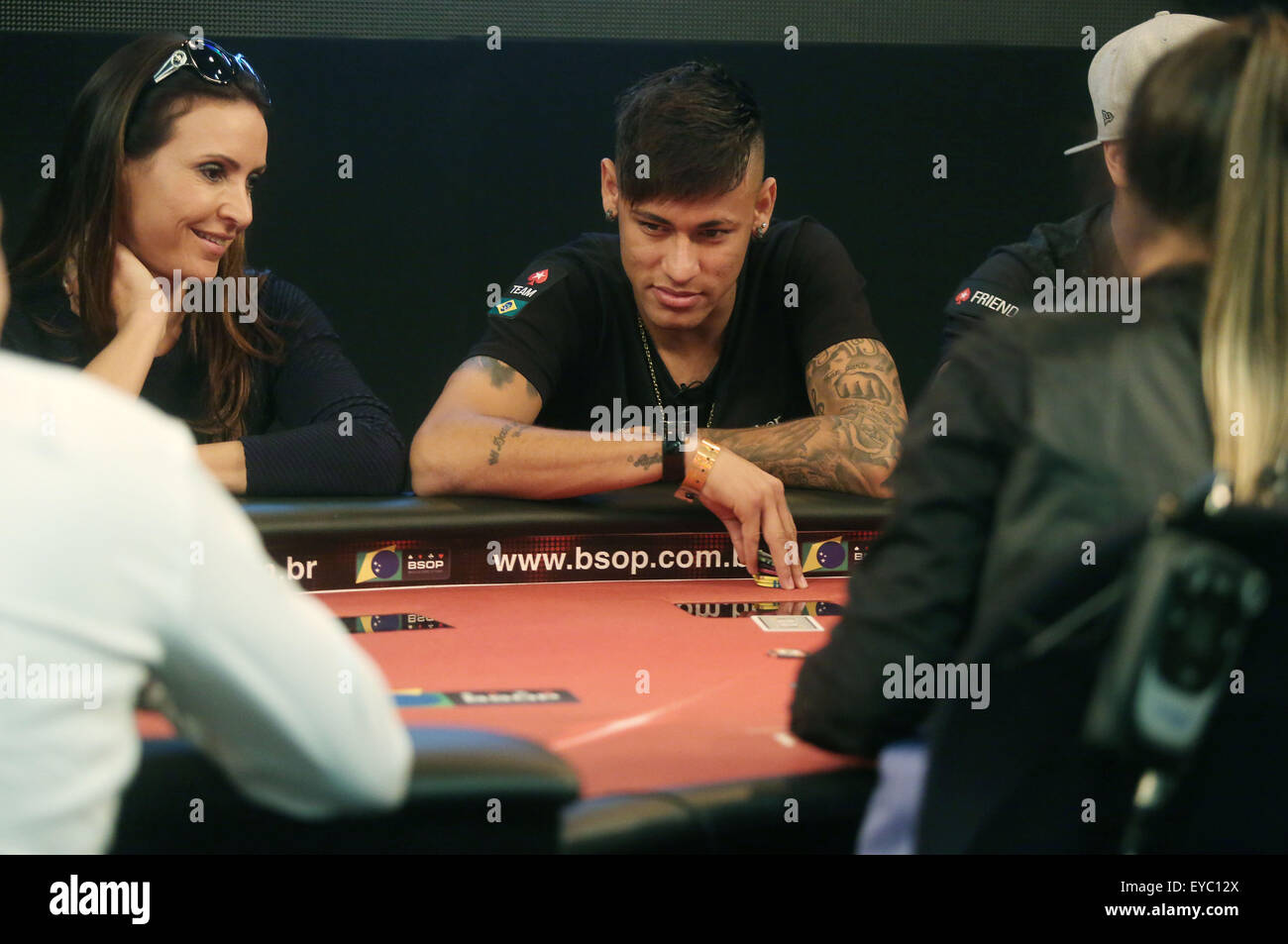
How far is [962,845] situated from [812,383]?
1.78 meters

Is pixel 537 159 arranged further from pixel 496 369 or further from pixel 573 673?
pixel 573 673

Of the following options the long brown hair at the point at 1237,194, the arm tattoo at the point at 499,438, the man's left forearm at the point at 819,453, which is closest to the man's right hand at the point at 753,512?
the man's left forearm at the point at 819,453

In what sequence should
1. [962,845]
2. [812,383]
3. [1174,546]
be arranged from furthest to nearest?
[812,383], [962,845], [1174,546]

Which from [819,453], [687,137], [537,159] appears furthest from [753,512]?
[537,159]

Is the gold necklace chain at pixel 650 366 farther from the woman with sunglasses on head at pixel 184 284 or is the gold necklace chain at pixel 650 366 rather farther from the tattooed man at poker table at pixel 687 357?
the woman with sunglasses on head at pixel 184 284

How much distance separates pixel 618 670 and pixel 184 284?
151cm

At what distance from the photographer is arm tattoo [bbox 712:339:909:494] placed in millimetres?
2557

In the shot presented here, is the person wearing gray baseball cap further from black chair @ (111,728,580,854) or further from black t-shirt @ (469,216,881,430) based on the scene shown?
black chair @ (111,728,580,854)

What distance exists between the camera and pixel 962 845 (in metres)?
1.19

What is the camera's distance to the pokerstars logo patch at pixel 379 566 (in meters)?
2.18

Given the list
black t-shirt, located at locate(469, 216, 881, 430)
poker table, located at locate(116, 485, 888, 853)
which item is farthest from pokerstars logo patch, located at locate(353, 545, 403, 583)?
black t-shirt, located at locate(469, 216, 881, 430)

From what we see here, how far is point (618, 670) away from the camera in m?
1.71
